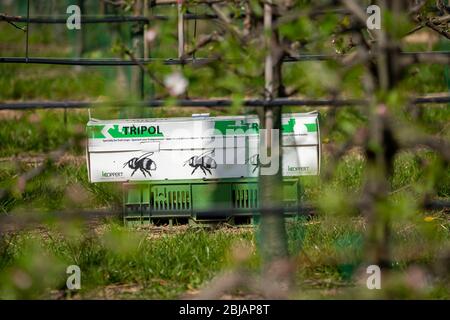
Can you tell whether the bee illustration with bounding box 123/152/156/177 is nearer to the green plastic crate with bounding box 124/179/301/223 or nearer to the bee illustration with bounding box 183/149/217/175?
the green plastic crate with bounding box 124/179/301/223

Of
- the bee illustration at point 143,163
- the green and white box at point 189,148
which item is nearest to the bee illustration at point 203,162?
the green and white box at point 189,148

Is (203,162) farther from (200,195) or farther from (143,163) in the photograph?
(143,163)

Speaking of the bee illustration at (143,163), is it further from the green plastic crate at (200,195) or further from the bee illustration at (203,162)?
the bee illustration at (203,162)

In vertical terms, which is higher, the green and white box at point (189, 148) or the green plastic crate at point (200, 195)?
the green and white box at point (189, 148)

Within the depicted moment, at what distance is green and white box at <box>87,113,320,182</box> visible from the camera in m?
4.61

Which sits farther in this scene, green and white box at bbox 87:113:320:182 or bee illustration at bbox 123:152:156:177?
bee illustration at bbox 123:152:156:177

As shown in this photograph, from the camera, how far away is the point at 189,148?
4.67 m

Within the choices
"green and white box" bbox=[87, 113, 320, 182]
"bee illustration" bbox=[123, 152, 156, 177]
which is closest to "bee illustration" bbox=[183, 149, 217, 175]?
"green and white box" bbox=[87, 113, 320, 182]

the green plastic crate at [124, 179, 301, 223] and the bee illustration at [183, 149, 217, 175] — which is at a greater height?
the bee illustration at [183, 149, 217, 175]

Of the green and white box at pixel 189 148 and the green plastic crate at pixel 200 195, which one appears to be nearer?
the green and white box at pixel 189 148

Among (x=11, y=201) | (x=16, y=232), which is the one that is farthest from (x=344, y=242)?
(x=11, y=201)

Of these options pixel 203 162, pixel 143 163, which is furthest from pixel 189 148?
pixel 143 163

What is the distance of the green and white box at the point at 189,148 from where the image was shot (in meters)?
4.61
